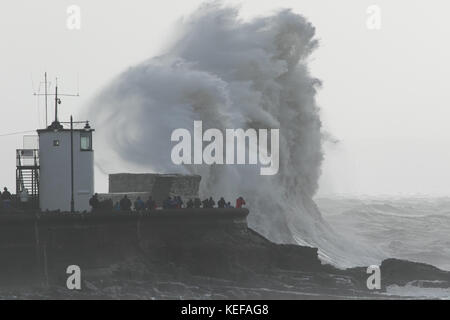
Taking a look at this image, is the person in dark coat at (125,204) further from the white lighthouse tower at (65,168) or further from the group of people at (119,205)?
the white lighthouse tower at (65,168)

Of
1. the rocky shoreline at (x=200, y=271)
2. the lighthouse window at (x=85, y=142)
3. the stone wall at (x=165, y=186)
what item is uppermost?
the lighthouse window at (x=85, y=142)

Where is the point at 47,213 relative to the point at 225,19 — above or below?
below

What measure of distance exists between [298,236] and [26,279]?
1240 centimetres

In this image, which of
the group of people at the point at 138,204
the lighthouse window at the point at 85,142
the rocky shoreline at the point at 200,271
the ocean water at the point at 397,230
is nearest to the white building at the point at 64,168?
the lighthouse window at the point at 85,142

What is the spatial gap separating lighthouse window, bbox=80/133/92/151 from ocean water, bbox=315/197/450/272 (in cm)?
1088

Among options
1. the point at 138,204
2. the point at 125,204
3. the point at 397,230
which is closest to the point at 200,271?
the point at 138,204

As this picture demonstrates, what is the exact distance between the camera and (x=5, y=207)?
3334 centimetres

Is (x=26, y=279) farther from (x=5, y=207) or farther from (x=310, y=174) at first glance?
(x=310, y=174)

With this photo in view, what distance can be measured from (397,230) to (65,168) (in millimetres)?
22981

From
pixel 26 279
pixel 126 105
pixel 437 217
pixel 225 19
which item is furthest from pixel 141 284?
pixel 437 217

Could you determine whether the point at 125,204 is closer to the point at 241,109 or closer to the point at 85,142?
the point at 85,142

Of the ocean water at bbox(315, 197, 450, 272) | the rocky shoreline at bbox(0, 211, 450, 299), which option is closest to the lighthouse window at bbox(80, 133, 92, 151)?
the rocky shoreline at bbox(0, 211, 450, 299)

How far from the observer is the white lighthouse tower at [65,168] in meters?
33.6

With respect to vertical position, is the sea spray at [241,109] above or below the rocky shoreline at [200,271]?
above
